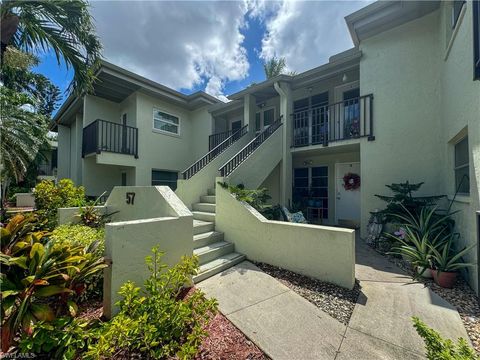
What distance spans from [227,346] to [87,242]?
299cm

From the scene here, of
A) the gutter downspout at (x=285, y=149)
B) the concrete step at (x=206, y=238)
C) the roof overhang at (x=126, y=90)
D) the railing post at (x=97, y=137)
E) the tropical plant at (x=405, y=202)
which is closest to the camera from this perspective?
the concrete step at (x=206, y=238)

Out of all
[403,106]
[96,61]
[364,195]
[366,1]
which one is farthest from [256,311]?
[366,1]

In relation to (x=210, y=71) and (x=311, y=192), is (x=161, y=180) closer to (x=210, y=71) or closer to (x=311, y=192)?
(x=210, y=71)

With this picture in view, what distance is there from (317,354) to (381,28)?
27.5 ft

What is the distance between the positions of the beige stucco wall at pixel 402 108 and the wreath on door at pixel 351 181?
1.53 m

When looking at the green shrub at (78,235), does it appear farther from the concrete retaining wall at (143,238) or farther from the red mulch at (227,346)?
the red mulch at (227,346)

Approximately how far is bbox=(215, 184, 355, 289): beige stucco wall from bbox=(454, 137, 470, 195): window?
298cm

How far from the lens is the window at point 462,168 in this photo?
14.5ft

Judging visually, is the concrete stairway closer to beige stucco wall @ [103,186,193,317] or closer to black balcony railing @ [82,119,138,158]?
beige stucco wall @ [103,186,193,317]

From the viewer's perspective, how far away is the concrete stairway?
4.20 metres

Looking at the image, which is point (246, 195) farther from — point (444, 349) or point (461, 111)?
point (461, 111)

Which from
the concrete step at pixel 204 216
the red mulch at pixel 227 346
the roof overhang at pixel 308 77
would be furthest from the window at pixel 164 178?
the red mulch at pixel 227 346

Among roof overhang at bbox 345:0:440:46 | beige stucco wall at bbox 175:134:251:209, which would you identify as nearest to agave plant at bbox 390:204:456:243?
roof overhang at bbox 345:0:440:46

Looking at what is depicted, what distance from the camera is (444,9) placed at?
17.7ft
